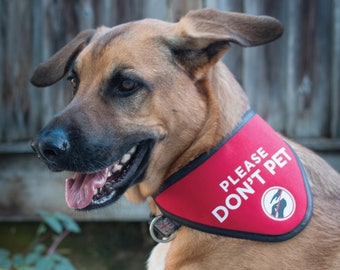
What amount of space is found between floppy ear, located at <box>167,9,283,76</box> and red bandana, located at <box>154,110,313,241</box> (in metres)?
0.35

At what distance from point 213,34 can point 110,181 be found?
0.80m

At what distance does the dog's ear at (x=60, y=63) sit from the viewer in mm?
3285

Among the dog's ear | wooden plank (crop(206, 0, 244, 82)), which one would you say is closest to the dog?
the dog's ear

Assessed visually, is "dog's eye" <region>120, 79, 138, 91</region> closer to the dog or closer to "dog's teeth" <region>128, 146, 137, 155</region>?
the dog

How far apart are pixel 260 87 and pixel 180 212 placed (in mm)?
2180

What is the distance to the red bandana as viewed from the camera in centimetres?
257

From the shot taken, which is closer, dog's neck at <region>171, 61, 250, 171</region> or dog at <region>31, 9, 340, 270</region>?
dog at <region>31, 9, 340, 270</region>

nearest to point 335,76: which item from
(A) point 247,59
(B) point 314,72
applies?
(B) point 314,72

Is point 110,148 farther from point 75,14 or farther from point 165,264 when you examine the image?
point 75,14

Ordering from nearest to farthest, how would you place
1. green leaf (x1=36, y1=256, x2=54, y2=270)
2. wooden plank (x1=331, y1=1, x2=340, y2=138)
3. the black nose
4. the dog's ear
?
the black nose → the dog's ear → green leaf (x1=36, y1=256, x2=54, y2=270) → wooden plank (x1=331, y1=1, x2=340, y2=138)

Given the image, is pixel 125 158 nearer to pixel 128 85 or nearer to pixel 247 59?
pixel 128 85

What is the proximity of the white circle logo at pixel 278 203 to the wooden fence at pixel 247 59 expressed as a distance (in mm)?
2071

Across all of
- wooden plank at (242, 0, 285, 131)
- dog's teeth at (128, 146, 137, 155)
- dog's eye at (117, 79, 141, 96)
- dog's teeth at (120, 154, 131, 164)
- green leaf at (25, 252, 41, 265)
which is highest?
dog's eye at (117, 79, 141, 96)

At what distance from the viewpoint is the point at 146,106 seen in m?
2.74
